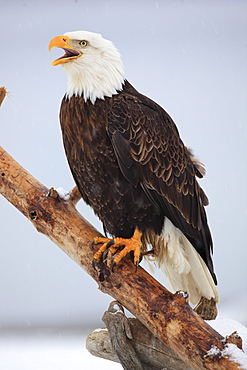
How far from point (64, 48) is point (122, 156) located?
748mm

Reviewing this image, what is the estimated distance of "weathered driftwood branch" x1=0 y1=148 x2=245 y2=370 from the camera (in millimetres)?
2457

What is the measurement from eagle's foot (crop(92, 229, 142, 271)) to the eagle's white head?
0.86m

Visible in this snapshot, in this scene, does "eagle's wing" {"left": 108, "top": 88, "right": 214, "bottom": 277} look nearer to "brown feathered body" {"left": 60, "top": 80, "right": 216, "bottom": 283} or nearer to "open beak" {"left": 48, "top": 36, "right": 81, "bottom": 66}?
"brown feathered body" {"left": 60, "top": 80, "right": 216, "bottom": 283}

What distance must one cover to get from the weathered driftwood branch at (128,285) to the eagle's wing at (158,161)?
446mm

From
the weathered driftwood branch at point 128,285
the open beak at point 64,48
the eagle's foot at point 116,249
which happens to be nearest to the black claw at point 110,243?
the eagle's foot at point 116,249

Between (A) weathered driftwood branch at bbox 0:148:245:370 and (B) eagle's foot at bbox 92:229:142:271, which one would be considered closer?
(A) weathered driftwood branch at bbox 0:148:245:370

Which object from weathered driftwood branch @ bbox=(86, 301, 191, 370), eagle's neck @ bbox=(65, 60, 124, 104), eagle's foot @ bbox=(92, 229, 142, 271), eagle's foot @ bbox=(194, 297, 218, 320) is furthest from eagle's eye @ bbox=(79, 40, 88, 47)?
eagle's foot @ bbox=(194, 297, 218, 320)

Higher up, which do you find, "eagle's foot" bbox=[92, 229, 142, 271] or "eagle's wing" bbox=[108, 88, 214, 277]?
"eagle's wing" bbox=[108, 88, 214, 277]

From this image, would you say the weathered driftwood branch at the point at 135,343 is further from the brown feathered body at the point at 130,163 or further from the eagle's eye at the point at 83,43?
the eagle's eye at the point at 83,43

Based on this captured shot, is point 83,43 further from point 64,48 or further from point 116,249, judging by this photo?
point 116,249

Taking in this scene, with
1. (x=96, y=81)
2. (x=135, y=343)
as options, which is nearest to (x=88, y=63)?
(x=96, y=81)

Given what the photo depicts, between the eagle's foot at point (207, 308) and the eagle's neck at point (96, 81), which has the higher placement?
the eagle's neck at point (96, 81)

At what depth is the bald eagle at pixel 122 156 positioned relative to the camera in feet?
9.29

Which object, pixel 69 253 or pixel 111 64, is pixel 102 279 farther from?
pixel 111 64
